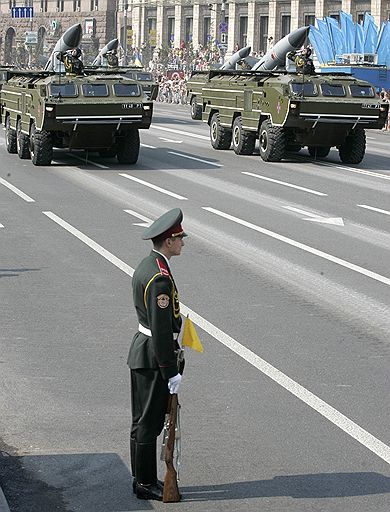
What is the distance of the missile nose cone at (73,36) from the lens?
38.7 m

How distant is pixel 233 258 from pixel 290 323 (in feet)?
12.5

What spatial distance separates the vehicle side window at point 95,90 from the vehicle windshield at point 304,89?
14.0 ft

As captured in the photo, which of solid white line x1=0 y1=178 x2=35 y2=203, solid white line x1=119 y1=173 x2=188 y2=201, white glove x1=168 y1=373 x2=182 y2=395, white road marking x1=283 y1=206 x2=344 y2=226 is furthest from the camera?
solid white line x1=119 y1=173 x2=188 y2=201

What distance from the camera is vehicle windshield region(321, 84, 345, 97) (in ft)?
95.6

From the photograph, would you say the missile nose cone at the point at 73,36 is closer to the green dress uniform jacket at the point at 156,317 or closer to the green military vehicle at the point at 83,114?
the green military vehicle at the point at 83,114

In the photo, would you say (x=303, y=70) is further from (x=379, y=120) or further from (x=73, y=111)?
(x=73, y=111)

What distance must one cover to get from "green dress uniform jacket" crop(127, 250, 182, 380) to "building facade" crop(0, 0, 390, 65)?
67711 mm

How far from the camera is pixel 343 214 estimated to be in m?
20.4

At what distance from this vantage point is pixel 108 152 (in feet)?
98.7

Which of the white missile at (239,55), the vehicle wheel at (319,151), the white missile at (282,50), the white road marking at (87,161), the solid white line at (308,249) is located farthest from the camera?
the white missile at (239,55)

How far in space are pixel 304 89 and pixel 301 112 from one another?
97cm

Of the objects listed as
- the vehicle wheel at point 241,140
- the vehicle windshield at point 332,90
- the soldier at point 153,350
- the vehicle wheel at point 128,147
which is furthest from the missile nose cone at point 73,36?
the soldier at point 153,350

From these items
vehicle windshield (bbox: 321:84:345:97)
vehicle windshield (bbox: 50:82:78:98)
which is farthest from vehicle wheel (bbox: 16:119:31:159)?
vehicle windshield (bbox: 321:84:345:97)

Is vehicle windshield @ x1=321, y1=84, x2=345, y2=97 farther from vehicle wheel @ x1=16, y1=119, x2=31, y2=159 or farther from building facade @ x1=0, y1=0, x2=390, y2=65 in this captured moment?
building facade @ x1=0, y1=0, x2=390, y2=65
